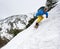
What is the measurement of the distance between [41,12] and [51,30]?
2.65 m

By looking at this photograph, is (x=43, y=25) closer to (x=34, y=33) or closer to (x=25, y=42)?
(x=34, y=33)

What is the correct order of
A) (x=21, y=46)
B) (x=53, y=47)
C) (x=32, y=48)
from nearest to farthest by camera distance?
(x=53, y=47) → (x=32, y=48) → (x=21, y=46)

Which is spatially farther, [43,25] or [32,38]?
[43,25]

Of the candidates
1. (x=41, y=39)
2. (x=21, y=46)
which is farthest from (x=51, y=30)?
(x=21, y=46)

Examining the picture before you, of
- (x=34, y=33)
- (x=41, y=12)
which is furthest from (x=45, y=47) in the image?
(x=41, y=12)

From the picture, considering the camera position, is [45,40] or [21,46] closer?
[45,40]

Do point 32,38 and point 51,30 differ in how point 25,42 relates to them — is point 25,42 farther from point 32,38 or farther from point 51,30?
point 51,30

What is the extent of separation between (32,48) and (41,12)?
164 inches

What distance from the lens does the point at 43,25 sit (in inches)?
534

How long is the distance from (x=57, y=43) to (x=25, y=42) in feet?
7.33

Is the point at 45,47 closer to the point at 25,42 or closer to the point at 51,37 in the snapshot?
the point at 51,37

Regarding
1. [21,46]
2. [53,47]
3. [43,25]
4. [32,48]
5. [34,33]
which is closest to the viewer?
[53,47]

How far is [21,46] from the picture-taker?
1161cm

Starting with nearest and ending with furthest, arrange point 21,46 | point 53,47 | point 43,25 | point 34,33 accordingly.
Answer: point 53,47 < point 21,46 < point 34,33 < point 43,25
